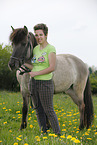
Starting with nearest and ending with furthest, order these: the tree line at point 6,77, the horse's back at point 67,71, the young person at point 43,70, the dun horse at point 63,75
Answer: the young person at point 43,70, the dun horse at point 63,75, the horse's back at point 67,71, the tree line at point 6,77

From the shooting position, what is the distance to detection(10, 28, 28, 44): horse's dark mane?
3018 millimetres

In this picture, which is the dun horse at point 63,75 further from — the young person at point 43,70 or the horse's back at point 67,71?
the young person at point 43,70

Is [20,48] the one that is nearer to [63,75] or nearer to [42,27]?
[42,27]

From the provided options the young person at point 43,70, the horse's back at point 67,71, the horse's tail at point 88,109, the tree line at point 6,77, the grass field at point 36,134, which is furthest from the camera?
the tree line at point 6,77

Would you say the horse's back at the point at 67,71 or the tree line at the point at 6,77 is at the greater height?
the horse's back at the point at 67,71

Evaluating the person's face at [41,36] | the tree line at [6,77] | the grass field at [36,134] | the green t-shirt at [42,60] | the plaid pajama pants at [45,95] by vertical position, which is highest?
the person's face at [41,36]

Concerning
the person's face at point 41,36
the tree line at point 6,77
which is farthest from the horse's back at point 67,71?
the tree line at point 6,77

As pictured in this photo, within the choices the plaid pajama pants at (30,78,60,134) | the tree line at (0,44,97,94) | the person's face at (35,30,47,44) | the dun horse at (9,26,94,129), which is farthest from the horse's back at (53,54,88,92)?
the tree line at (0,44,97,94)

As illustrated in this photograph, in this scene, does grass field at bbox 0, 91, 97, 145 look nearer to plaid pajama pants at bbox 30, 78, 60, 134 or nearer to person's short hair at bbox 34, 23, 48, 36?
plaid pajama pants at bbox 30, 78, 60, 134

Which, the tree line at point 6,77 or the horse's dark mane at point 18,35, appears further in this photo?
the tree line at point 6,77

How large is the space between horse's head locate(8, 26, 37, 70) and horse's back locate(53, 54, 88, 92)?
1046 millimetres

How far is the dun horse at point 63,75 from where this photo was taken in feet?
10.0

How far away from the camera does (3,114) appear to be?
5383 mm

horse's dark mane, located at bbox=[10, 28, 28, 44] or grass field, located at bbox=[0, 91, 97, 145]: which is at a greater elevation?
horse's dark mane, located at bbox=[10, 28, 28, 44]
